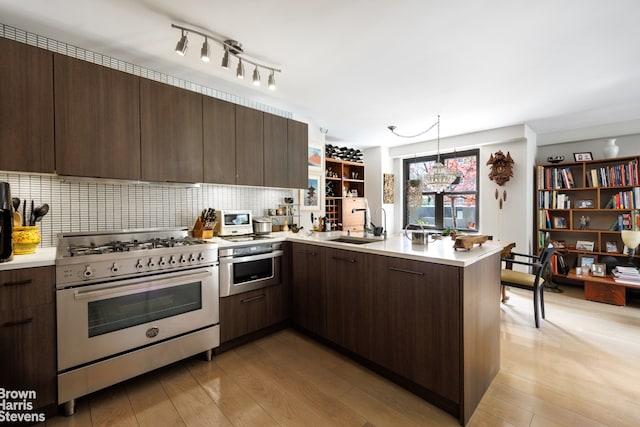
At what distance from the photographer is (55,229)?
2074 millimetres

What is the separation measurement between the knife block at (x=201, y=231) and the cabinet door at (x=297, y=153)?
1001mm

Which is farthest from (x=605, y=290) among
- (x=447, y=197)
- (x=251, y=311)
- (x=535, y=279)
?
(x=251, y=311)

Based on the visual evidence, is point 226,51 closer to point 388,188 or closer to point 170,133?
point 170,133

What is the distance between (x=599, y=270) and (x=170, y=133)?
5.26 metres

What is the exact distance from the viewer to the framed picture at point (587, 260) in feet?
12.8

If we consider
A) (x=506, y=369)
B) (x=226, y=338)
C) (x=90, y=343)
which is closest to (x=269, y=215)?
(x=226, y=338)

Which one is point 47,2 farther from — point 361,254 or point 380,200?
point 380,200

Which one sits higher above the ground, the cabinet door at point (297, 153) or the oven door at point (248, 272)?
the cabinet door at point (297, 153)

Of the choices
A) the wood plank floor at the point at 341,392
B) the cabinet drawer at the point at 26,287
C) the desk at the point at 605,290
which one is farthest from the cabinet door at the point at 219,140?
the desk at the point at 605,290

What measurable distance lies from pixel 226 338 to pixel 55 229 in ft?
4.95

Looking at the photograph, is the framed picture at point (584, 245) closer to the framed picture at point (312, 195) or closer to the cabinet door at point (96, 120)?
the framed picture at point (312, 195)

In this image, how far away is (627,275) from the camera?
134 inches

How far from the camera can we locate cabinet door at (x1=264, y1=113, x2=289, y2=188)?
9.73 feet

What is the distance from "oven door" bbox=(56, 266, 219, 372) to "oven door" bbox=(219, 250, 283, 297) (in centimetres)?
9
